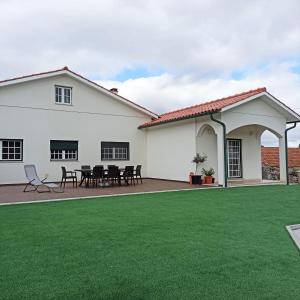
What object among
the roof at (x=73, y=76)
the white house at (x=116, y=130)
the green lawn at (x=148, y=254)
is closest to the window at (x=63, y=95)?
the white house at (x=116, y=130)

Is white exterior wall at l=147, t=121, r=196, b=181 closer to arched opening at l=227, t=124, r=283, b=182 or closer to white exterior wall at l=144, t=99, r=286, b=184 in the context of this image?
white exterior wall at l=144, t=99, r=286, b=184

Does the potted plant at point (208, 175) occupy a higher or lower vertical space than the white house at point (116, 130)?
lower

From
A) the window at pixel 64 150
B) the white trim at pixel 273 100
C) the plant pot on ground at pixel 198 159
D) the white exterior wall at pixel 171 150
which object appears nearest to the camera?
the white trim at pixel 273 100

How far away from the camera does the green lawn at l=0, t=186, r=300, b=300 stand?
134 inches

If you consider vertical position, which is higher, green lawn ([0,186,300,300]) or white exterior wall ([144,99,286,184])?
white exterior wall ([144,99,286,184])

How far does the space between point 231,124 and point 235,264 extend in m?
11.1

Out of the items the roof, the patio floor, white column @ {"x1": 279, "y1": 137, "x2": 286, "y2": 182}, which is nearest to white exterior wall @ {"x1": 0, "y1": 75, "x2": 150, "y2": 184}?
the roof

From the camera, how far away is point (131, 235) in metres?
5.57

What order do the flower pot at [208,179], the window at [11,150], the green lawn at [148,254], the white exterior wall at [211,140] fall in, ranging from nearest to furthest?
the green lawn at [148,254], the white exterior wall at [211,140], the flower pot at [208,179], the window at [11,150]

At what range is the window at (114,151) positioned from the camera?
18.7 meters

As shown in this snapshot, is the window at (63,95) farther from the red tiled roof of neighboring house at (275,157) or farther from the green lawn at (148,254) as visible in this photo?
the red tiled roof of neighboring house at (275,157)

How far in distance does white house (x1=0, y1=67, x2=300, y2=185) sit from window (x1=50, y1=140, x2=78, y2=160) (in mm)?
25

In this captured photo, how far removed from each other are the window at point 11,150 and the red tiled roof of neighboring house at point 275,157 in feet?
48.2

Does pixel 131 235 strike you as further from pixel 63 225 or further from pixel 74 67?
pixel 74 67
